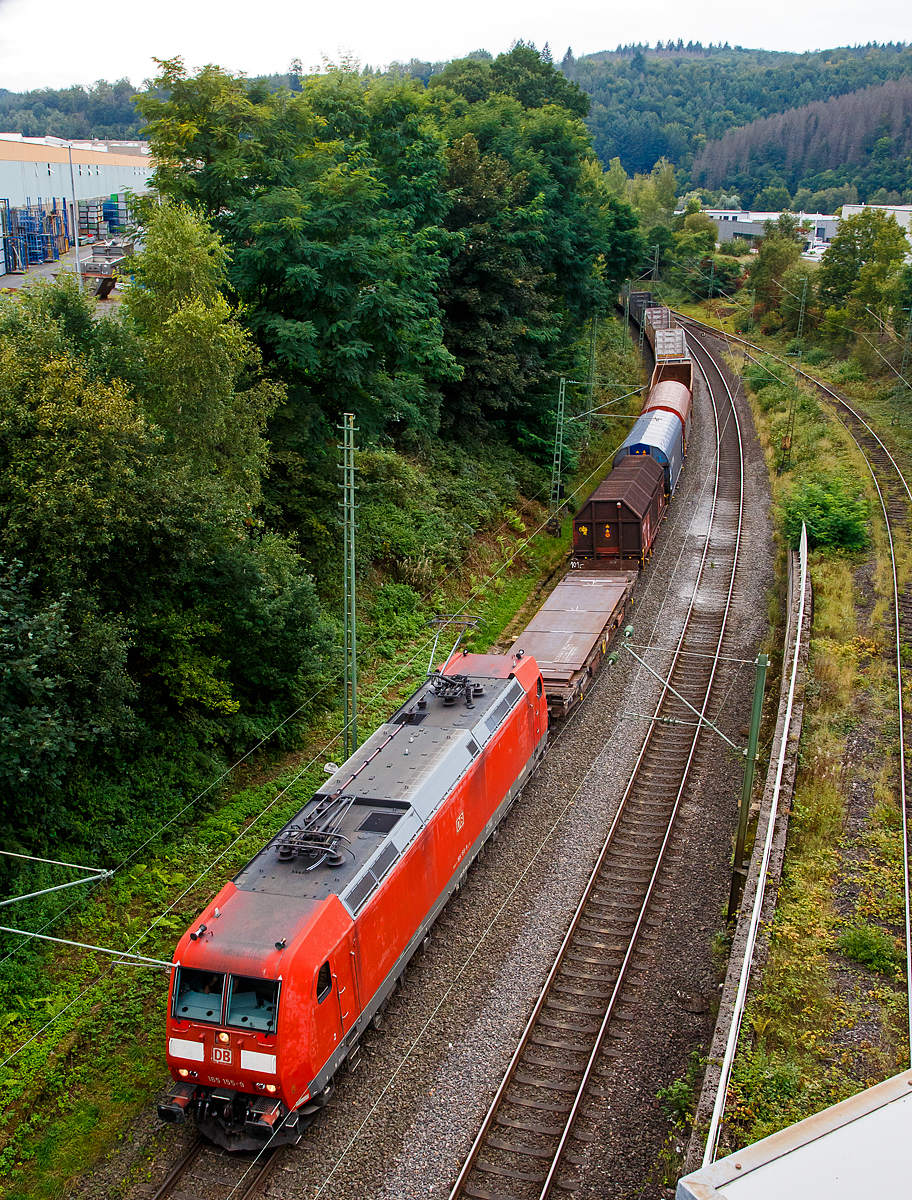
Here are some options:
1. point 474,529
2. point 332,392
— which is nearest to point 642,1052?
point 332,392

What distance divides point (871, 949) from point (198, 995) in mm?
10965

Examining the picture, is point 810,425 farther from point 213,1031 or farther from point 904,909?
point 213,1031

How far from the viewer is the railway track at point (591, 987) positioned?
1296 centimetres

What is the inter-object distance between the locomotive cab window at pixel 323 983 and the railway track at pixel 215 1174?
2.21 meters

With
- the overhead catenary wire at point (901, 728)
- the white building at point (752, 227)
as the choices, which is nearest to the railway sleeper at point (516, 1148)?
the overhead catenary wire at point (901, 728)

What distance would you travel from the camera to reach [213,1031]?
1245 centimetres

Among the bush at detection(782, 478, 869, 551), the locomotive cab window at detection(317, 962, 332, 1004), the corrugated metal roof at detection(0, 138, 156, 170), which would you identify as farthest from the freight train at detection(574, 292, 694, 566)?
the corrugated metal roof at detection(0, 138, 156, 170)

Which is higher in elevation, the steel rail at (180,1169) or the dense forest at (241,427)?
the dense forest at (241,427)

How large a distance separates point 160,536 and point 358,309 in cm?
1183

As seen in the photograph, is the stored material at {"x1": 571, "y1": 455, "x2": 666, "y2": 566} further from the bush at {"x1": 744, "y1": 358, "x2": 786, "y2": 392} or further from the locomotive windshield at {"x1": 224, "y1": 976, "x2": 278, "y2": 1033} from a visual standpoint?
the bush at {"x1": 744, "y1": 358, "x2": 786, "y2": 392}

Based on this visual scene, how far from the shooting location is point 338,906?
13.3 meters

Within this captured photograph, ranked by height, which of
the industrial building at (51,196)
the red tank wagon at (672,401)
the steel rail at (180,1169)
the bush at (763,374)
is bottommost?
the steel rail at (180,1169)

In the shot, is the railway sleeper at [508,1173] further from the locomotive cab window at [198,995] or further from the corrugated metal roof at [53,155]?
the corrugated metal roof at [53,155]

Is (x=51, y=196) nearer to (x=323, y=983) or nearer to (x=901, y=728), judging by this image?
(x=901, y=728)
